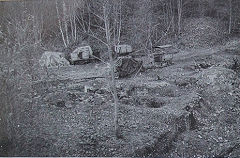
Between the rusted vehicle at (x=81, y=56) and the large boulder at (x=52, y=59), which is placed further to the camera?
the rusted vehicle at (x=81, y=56)

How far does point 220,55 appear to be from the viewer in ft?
25.3

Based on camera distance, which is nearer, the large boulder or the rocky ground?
the rocky ground

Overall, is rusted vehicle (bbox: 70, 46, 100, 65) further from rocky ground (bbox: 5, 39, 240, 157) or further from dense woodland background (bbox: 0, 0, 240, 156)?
rocky ground (bbox: 5, 39, 240, 157)

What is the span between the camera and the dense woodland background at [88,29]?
19.0 feet

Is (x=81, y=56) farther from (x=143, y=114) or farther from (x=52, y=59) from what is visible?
(x=143, y=114)

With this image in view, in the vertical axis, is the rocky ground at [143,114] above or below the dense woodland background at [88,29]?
below

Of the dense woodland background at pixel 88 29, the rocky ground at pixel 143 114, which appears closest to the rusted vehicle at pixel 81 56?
the dense woodland background at pixel 88 29

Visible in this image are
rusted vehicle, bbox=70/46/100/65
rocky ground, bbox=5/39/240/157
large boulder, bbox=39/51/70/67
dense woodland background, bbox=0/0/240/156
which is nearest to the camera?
rocky ground, bbox=5/39/240/157

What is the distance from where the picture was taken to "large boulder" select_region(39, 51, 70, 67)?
6961 mm

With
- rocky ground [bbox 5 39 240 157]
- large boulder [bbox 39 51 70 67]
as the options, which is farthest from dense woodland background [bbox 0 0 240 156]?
rocky ground [bbox 5 39 240 157]

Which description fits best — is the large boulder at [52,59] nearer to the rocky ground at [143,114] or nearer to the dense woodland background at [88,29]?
the dense woodland background at [88,29]

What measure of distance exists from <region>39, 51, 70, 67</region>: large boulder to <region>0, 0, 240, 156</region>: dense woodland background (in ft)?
0.56

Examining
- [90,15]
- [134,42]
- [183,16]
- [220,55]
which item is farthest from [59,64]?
[220,55]

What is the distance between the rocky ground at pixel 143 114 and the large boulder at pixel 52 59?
30 centimetres
